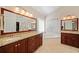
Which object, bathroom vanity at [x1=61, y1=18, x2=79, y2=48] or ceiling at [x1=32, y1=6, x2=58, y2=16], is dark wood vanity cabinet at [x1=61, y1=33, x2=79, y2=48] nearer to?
bathroom vanity at [x1=61, y1=18, x2=79, y2=48]

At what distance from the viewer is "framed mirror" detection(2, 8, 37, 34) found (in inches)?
96.4

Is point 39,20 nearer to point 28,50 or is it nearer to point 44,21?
point 44,21

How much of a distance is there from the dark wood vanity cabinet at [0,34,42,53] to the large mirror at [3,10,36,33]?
242 millimetres

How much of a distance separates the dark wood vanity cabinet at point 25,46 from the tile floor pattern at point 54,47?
138 mm

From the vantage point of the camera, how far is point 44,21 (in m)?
2.58

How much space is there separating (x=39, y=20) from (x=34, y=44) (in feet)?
1.75

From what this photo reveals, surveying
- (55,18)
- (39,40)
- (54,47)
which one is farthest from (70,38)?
(39,40)

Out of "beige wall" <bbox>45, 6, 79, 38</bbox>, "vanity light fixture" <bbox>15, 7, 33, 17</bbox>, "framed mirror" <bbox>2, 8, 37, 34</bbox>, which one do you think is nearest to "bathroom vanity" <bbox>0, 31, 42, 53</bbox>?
"framed mirror" <bbox>2, 8, 37, 34</bbox>

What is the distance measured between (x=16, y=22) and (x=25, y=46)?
520mm

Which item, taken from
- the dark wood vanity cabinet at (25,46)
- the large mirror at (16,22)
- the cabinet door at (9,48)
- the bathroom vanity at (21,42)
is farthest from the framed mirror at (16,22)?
the cabinet door at (9,48)

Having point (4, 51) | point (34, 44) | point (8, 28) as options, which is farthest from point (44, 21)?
point (4, 51)

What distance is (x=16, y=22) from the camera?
257cm

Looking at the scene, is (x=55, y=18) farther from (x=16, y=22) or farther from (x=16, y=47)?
(x=16, y=47)

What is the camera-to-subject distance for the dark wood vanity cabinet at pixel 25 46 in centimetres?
210
